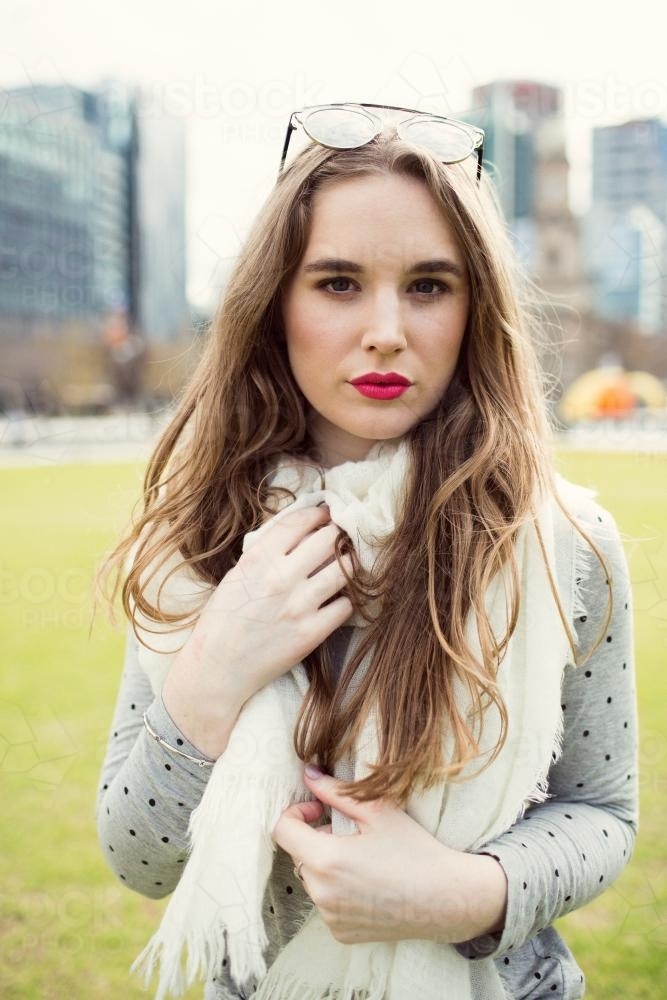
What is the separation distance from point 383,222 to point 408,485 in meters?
0.43

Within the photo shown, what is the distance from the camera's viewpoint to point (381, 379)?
1.36m

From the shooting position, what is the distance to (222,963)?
1463mm

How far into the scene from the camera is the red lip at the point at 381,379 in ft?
4.45

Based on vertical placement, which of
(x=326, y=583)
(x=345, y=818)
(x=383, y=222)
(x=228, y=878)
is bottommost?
(x=228, y=878)

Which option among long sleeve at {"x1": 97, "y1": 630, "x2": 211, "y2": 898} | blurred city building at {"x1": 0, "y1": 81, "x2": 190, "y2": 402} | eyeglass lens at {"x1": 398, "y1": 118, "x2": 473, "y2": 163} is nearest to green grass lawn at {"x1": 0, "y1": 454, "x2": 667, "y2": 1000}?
long sleeve at {"x1": 97, "y1": 630, "x2": 211, "y2": 898}

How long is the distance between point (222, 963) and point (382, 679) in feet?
1.95

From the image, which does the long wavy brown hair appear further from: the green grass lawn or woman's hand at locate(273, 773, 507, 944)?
the green grass lawn

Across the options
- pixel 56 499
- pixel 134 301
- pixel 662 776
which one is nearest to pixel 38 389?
pixel 134 301

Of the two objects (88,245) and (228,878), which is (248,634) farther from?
(88,245)

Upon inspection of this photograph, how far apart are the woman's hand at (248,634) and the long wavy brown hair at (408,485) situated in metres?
0.08

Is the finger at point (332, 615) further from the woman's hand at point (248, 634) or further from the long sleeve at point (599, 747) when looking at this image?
the long sleeve at point (599, 747)

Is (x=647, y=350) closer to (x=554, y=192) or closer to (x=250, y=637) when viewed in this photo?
(x=554, y=192)

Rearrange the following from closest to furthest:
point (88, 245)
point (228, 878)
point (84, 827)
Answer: point (228, 878)
point (84, 827)
point (88, 245)

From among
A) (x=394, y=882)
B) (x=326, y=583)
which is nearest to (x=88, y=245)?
(x=326, y=583)
